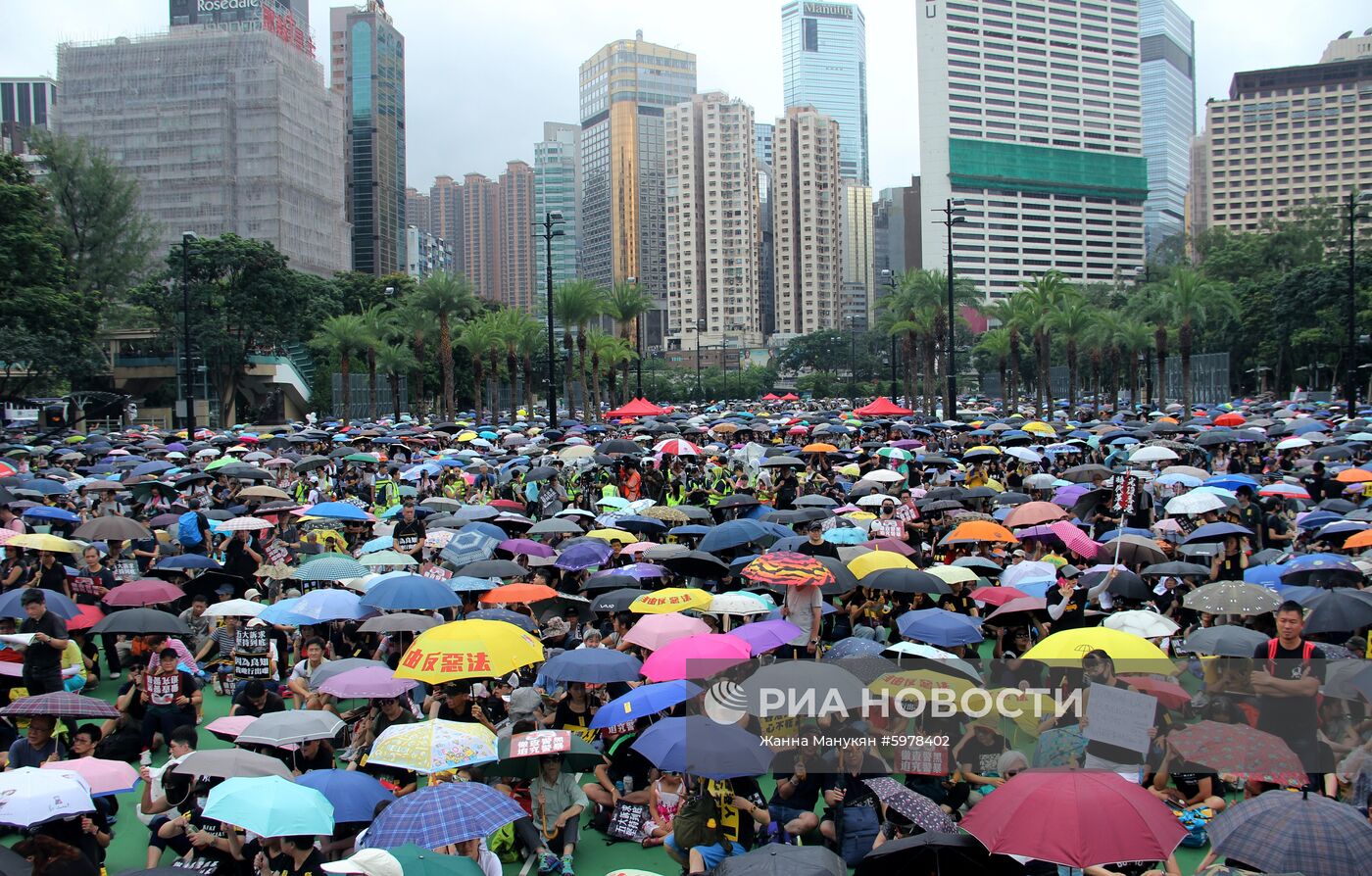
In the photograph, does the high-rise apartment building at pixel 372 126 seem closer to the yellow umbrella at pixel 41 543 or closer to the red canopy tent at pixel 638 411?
the red canopy tent at pixel 638 411

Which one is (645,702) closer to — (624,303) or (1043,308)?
(1043,308)

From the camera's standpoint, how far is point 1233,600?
884cm

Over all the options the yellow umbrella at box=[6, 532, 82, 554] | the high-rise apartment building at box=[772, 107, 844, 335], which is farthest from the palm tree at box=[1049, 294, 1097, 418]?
the high-rise apartment building at box=[772, 107, 844, 335]

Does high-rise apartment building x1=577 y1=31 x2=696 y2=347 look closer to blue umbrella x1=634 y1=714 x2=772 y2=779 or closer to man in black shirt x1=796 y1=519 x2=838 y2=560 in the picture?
man in black shirt x1=796 y1=519 x2=838 y2=560

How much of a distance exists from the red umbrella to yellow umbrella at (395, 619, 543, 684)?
12.8 ft

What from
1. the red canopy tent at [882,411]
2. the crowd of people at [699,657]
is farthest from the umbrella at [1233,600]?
the red canopy tent at [882,411]

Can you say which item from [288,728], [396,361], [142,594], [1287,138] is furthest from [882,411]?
[1287,138]

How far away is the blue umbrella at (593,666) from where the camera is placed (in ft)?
26.9

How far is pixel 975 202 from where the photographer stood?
152 meters

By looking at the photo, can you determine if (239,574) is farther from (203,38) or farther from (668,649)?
(203,38)

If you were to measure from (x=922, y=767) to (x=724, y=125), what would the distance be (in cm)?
13979

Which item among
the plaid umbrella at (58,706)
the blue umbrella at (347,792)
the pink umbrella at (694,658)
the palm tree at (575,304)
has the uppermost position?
the palm tree at (575,304)

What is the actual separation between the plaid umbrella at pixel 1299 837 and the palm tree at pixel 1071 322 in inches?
1741

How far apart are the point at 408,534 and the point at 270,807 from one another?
360 inches
